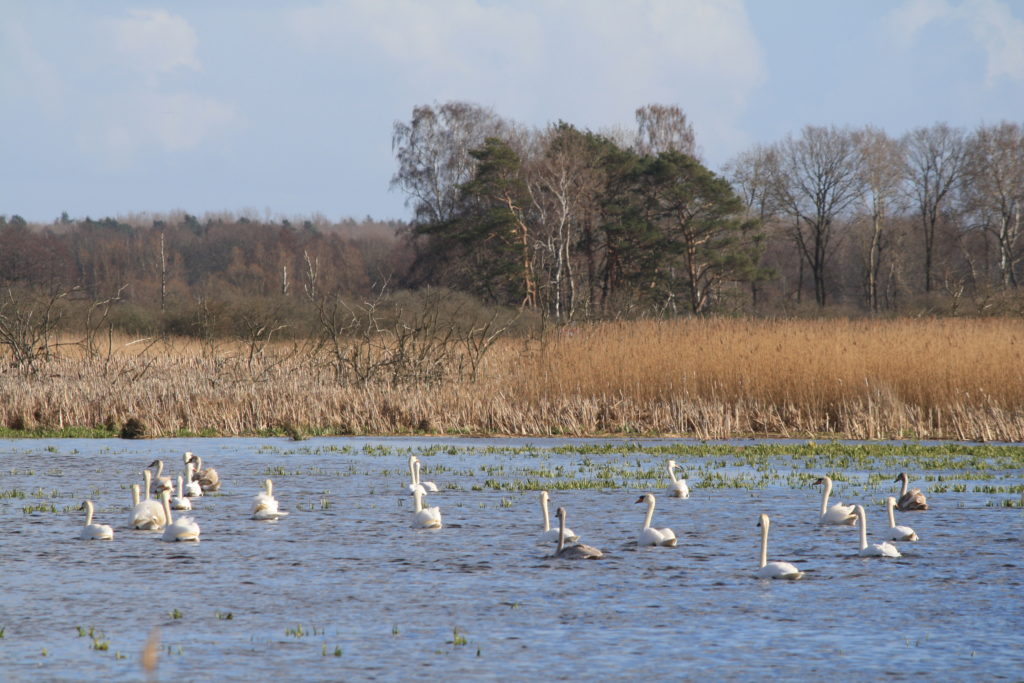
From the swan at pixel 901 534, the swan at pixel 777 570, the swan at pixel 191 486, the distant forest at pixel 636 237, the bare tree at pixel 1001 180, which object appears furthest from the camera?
the bare tree at pixel 1001 180

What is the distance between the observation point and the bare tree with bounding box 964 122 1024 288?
5884cm

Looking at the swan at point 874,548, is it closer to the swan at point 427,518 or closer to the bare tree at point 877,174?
the swan at point 427,518

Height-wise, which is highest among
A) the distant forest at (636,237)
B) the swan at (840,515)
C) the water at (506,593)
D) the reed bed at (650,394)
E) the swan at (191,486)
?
the distant forest at (636,237)

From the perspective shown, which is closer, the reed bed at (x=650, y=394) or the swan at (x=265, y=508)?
the swan at (x=265, y=508)

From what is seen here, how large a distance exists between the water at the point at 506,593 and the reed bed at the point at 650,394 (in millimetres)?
6302

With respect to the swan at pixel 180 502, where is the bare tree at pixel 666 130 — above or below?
above

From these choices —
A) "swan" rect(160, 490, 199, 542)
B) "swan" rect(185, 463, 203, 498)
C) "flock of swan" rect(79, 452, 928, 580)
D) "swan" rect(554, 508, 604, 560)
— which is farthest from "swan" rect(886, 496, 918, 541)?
"swan" rect(185, 463, 203, 498)

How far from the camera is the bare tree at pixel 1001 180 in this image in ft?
193

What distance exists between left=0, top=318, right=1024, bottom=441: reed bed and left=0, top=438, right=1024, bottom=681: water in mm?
6302

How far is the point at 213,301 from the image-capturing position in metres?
42.6

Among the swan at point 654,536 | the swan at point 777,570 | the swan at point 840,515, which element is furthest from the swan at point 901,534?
the swan at point 654,536

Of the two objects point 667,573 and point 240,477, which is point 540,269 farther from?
point 667,573

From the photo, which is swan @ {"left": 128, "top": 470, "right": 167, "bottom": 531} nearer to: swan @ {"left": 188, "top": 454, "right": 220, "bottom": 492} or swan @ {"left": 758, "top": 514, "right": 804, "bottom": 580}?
swan @ {"left": 188, "top": 454, "right": 220, "bottom": 492}

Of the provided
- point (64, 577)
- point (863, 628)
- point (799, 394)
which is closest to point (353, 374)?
point (799, 394)
